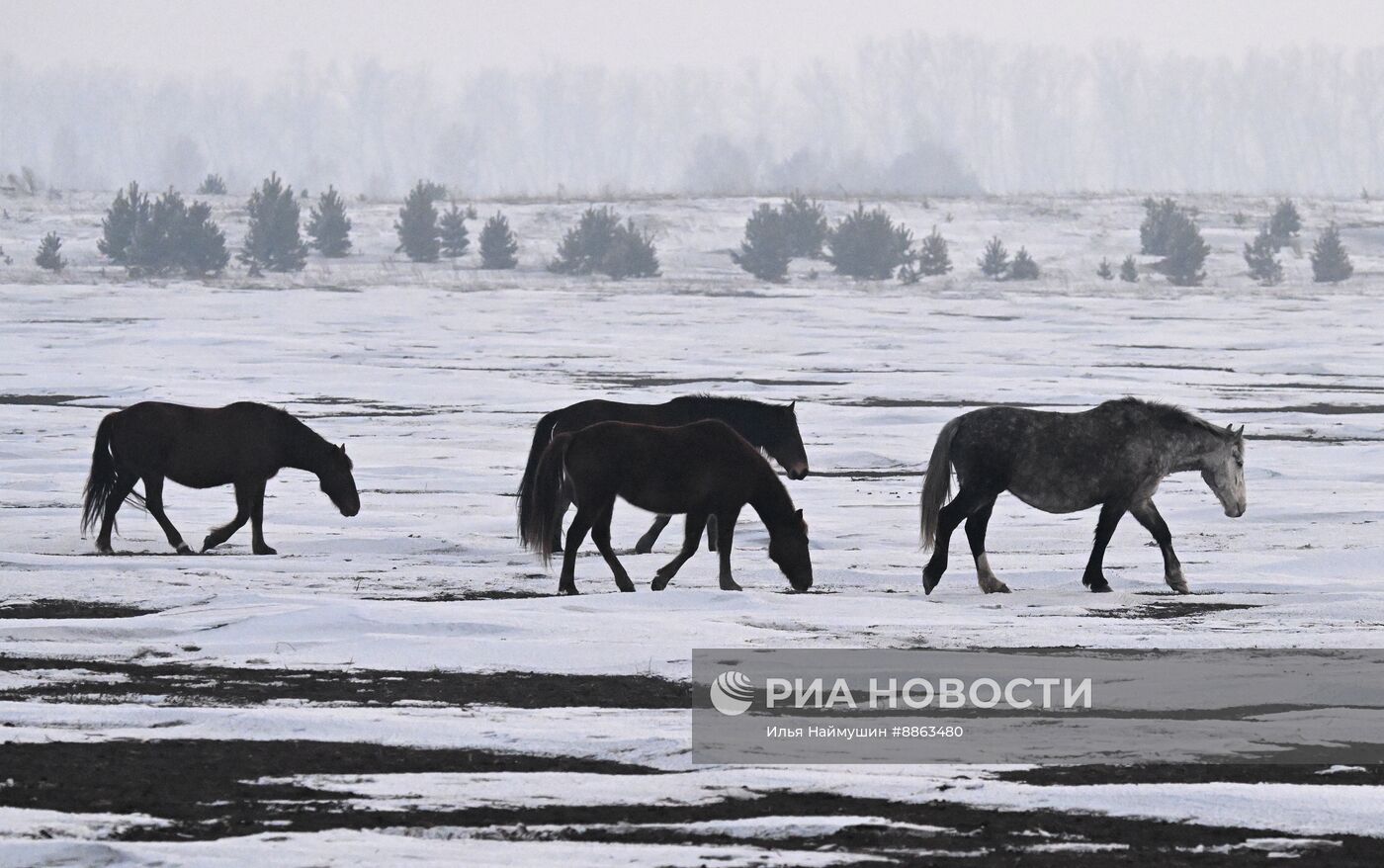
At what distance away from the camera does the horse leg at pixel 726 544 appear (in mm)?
11609

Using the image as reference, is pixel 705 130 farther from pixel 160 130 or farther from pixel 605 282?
pixel 605 282

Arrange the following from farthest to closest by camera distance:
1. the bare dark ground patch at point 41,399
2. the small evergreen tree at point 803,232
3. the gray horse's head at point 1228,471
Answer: the small evergreen tree at point 803,232, the bare dark ground patch at point 41,399, the gray horse's head at point 1228,471

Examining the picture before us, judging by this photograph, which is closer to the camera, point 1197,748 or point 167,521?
point 1197,748

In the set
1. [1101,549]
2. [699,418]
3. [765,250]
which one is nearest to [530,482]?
[699,418]

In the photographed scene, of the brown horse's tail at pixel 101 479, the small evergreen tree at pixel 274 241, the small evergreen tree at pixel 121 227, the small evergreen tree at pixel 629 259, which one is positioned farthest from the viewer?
the small evergreen tree at pixel 629 259

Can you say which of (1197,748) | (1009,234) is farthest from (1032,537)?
(1009,234)

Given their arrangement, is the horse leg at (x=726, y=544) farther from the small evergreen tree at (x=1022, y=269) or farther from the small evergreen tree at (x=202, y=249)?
the small evergreen tree at (x=1022, y=269)

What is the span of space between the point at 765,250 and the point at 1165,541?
4303 centimetres

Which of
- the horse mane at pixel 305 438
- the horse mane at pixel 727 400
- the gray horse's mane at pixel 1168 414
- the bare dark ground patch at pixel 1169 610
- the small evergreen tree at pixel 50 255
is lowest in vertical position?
the bare dark ground patch at pixel 1169 610

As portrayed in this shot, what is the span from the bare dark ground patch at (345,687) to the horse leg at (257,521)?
4500 millimetres

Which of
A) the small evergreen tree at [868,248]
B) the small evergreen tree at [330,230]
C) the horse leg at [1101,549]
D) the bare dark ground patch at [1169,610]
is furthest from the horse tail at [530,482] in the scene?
the small evergreen tree at [330,230]

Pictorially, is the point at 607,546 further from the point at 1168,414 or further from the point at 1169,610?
the point at 1168,414

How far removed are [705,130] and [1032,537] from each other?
574 ft

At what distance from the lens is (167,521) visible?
13562mm
